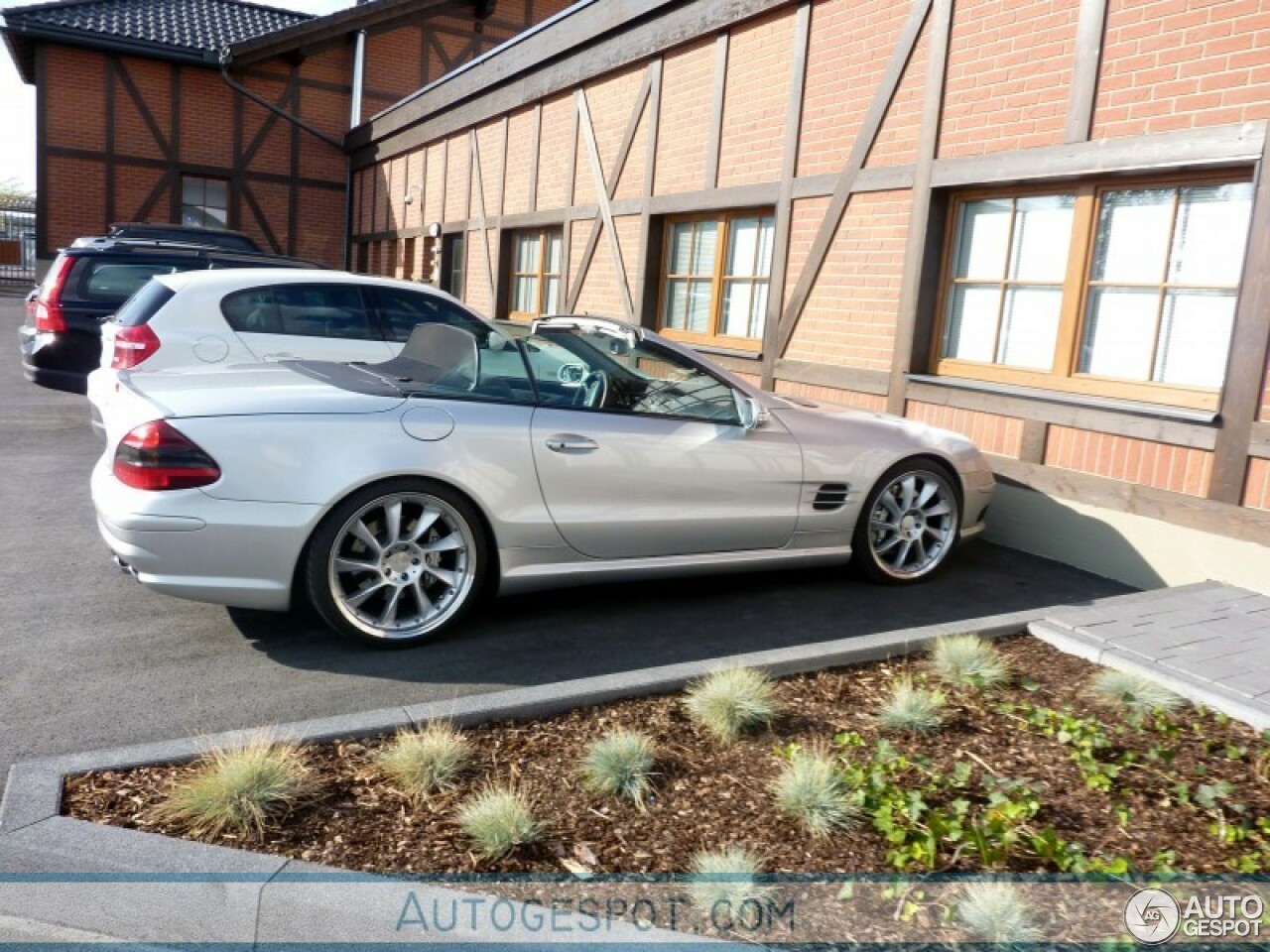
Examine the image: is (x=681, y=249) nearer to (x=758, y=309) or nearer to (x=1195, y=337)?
(x=758, y=309)

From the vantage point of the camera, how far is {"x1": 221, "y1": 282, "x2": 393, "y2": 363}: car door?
25.4ft

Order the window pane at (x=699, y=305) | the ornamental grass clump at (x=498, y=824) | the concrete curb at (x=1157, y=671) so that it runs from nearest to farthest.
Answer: the ornamental grass clump at (x=498, y=824) < the concrete curb at (x=1157, y=671) < the window pane at (x=699, y=305)

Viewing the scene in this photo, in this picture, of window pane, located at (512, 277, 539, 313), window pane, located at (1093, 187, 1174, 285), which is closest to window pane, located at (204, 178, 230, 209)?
window pane, located at (512, 277, 539, 313)

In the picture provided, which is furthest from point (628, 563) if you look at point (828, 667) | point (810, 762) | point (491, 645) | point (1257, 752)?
point (1257, 752)

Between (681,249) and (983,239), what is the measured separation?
394 cm

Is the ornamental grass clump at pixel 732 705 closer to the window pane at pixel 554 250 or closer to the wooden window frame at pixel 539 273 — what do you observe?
the wooden window frame at pixel 539 273

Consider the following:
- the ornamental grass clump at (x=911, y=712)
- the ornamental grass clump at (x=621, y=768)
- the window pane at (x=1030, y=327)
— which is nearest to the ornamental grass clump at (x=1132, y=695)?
the ornamental grass clump at (x=911, y=712)

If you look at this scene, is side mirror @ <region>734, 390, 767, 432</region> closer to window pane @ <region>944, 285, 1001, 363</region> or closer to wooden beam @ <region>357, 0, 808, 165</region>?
window pane @ <region>944, 285, 1001, 363</region>

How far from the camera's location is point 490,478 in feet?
15.2

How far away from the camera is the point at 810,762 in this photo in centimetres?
316

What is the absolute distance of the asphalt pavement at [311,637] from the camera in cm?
388

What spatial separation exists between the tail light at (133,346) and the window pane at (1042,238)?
5665 mm

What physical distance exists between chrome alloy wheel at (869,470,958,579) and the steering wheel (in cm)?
160

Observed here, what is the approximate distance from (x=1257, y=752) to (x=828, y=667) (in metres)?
1.43
